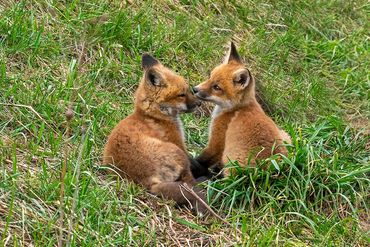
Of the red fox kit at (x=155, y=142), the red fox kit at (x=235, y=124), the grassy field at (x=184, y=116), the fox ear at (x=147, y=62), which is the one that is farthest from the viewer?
the fox ear at (x=147, y=62)

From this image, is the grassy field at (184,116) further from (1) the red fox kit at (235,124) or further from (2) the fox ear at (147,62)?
(2) the fox ear at (147,62)

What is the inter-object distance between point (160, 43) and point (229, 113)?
7.65 ft

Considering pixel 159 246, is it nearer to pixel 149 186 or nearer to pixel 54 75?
pixel 149 186

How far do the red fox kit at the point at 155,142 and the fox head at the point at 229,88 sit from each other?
0.30 m

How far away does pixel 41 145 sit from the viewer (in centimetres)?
720

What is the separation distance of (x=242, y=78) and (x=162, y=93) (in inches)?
33.5

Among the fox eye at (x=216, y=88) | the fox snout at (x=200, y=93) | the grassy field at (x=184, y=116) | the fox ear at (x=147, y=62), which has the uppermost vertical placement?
the fox ear at (x=147, y=62)

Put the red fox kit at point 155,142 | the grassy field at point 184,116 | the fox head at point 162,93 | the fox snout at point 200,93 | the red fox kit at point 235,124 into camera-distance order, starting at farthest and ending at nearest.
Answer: the fox snout at point 200,93, the fox head at point 162,93, the red fox kit at point 235,124, the red fox kit at point 155,142, the grassy field at point 184,116

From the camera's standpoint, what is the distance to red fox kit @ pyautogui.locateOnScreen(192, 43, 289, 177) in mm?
6934

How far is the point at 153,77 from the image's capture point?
7.48 metres

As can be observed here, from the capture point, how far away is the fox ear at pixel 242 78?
7.65 meters

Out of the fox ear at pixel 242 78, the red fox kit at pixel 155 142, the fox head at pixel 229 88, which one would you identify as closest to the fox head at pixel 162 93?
the red fox kit at pixel 155 142

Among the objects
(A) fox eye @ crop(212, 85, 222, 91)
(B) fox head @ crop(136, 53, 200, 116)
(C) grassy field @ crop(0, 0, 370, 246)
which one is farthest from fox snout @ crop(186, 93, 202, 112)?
(C) grassy field @ crop(0, 0, 370, 246)

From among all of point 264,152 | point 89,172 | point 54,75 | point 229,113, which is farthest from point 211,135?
point 54,75
